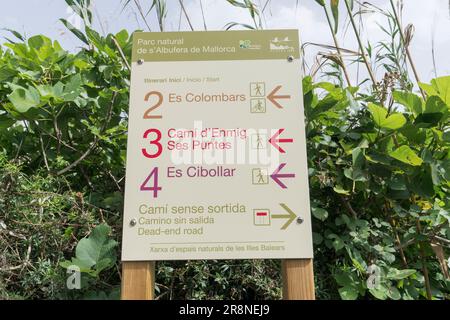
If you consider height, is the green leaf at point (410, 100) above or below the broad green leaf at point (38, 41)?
below

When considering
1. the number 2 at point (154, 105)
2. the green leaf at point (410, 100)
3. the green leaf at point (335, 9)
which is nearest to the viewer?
the number 2 at point (154, 105)

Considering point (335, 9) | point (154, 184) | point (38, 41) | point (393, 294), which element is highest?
point (335, 9)

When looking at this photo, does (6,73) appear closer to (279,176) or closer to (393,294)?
(279,176)

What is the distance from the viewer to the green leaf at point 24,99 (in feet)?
5.56

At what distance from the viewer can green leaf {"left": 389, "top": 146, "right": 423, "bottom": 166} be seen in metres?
1.72

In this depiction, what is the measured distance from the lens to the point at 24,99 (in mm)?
1726

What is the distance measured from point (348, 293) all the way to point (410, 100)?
0.82 m

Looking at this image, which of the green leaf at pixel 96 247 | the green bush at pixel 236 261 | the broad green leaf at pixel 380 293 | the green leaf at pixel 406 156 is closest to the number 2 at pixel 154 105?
the green bush at pixel 236 261

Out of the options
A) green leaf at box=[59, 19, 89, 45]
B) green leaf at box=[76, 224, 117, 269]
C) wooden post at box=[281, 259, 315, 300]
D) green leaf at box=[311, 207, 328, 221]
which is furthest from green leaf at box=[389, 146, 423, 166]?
green leaf at box=[59, 19, 89, 45]

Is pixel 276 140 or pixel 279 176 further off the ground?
pixel 276 140

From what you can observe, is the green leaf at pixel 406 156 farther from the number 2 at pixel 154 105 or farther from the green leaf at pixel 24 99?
the green leaf at pixel 24 99

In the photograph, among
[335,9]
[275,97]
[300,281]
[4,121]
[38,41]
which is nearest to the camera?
[300,281]

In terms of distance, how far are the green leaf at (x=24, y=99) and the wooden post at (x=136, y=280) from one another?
0.72 metres

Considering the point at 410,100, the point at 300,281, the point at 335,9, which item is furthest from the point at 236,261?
the point at 335,9
